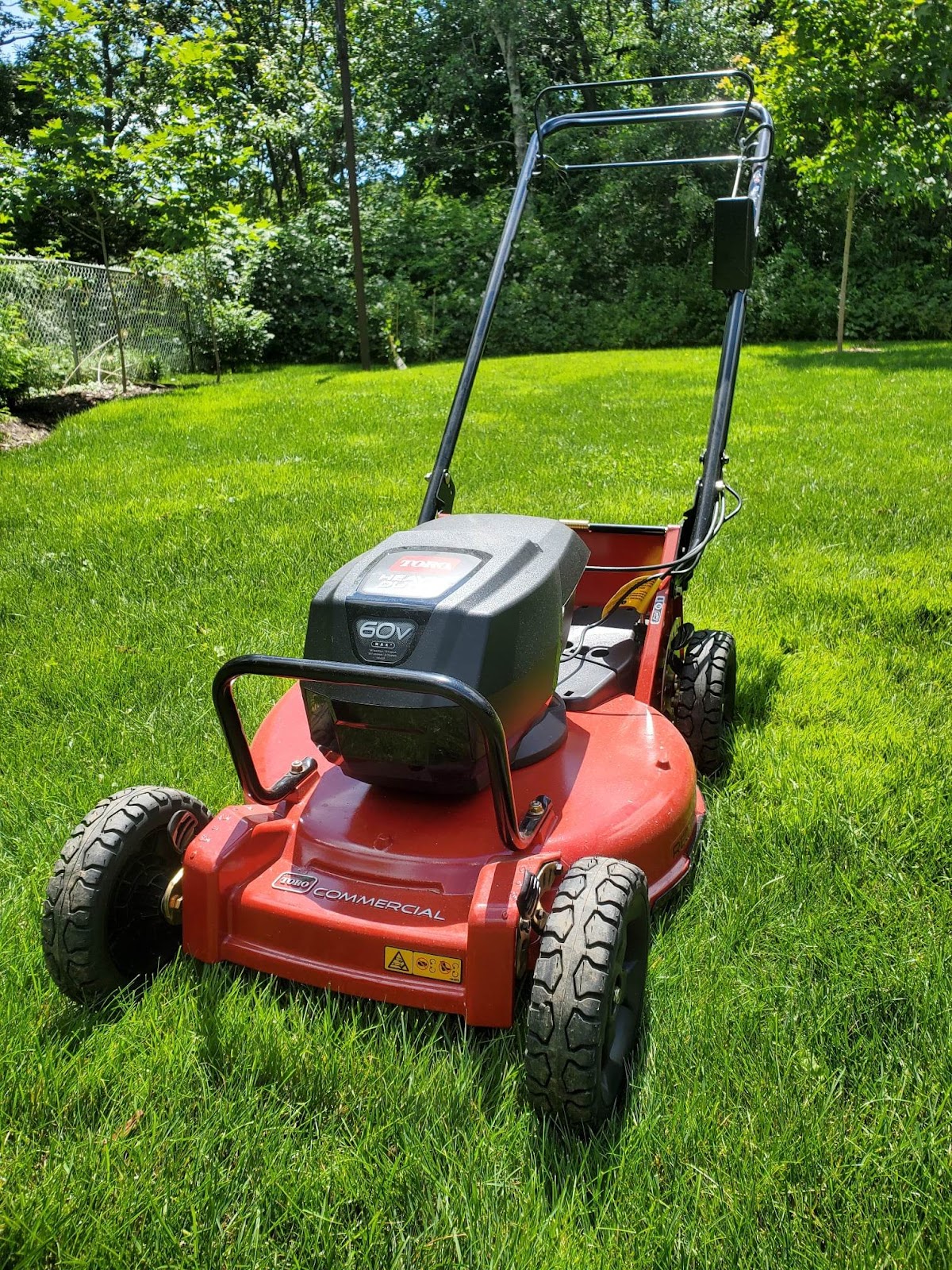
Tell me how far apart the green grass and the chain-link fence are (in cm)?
690

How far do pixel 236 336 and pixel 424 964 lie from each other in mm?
14634

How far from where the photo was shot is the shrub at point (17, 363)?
859cm

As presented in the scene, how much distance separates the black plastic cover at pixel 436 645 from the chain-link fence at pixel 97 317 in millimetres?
8993

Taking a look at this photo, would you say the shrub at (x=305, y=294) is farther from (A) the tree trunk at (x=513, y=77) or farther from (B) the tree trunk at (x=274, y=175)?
(B) the tree trunk at (x=274, y=175)

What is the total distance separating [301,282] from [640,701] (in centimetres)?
1527

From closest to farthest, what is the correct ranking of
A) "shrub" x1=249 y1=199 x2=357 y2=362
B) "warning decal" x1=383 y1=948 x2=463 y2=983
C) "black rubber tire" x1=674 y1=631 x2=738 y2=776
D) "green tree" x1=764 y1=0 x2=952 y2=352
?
"warning decal" x1=383 y1=948 x2=463 y2=983, "black rubber tire" x1=674 y1=631 x2=738 y2=776, "green tree" x1=764 y1=0 x2=952 y2=352, "shrub" x1=249 y1=199 x2=357 y2=362

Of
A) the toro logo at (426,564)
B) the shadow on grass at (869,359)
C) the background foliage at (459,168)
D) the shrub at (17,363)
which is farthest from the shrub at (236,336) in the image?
the toro logo at (426,564)

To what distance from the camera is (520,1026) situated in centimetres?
186

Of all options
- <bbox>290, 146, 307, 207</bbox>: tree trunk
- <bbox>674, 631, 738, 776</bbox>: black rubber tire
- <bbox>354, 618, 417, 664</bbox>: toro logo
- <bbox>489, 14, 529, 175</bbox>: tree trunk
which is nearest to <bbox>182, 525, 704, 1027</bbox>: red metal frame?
<bbox>354, 618, 417, 664</bbox>: toro logo

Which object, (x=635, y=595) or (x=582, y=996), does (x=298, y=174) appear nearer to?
(x=635, y=595)

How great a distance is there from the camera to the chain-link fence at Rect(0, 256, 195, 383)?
35.0 feet

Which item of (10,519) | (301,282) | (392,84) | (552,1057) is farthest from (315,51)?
(552,1057)

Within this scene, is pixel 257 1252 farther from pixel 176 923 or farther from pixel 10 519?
pixel 10 519

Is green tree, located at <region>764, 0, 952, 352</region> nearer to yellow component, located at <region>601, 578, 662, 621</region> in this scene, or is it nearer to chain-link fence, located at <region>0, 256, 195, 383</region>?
chain-link fence, located at <region>0, 256, 195, 383</region>
